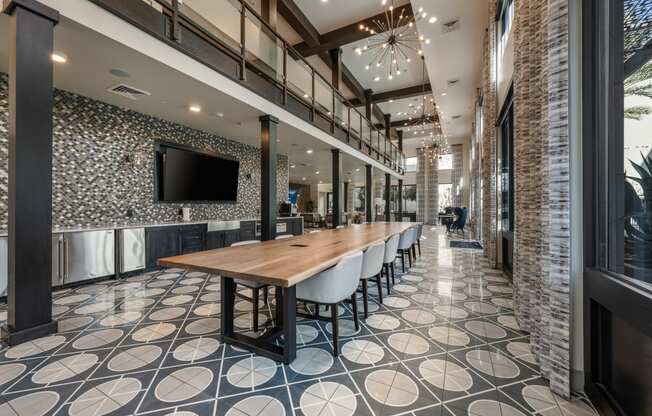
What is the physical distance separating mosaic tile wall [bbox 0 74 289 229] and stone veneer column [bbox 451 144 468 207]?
44.0 feet

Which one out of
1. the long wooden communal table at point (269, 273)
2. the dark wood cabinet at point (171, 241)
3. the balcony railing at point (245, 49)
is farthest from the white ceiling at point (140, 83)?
the long wooden communal table at point (269, 273)

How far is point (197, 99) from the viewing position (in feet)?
12.8

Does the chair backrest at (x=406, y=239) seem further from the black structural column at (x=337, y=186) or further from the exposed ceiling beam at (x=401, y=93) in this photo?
the exposed ceiling beam at (x=401, y=93)

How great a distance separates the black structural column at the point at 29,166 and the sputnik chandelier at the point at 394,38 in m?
3.94

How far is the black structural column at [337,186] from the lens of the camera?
6961 millimetres

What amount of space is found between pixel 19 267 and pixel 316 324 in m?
2.53

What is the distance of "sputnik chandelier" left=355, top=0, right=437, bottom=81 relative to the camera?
4969 mm

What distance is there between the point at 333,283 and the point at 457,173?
14862 mm

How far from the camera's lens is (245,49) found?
397 centimetres

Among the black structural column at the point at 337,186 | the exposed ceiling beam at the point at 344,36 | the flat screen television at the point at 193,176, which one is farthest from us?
the black structural column at the point at 337,186

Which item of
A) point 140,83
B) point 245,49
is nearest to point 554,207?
point 245,49

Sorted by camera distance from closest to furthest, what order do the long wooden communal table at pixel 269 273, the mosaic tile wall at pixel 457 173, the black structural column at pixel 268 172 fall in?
the long wooden communal table at pixel 269 273
the black structural column at pixel 268 172
the mosaic tile wall at pixel 457 173

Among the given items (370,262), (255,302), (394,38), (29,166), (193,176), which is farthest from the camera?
(193,176)

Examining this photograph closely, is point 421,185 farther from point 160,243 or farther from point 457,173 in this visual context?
point 160,243
